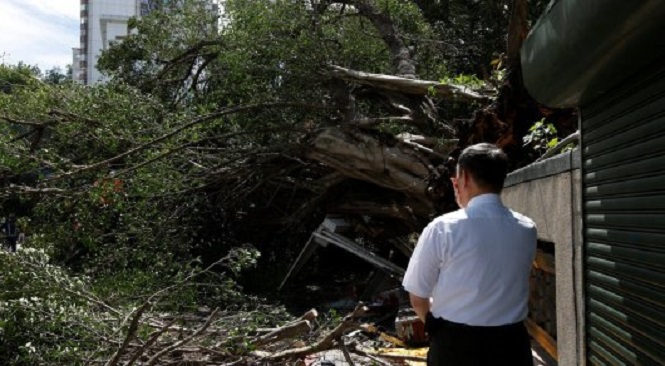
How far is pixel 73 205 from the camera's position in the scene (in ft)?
29.9

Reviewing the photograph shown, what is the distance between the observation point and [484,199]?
95.5 inches

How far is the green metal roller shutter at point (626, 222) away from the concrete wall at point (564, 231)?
4.1 inches

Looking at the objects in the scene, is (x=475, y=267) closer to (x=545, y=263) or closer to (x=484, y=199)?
(x=484, y=199)

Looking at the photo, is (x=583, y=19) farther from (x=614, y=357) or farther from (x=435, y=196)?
(x=435, y=196)

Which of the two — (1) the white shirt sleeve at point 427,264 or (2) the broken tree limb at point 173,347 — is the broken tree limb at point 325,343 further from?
(1) the white shirt sleeve at point 427,264

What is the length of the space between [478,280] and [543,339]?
2690 mm

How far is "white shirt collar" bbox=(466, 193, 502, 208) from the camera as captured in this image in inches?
95.3

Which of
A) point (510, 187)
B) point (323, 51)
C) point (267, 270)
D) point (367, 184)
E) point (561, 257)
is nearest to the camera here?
point (561, 257)

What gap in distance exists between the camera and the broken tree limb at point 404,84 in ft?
28.1

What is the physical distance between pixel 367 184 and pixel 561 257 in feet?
25.6

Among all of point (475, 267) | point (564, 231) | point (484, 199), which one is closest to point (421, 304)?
point (475, 267)

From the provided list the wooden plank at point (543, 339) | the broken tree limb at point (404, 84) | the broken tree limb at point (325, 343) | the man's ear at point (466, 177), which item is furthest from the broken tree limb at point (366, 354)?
the broken tree limb at point (404, 84)

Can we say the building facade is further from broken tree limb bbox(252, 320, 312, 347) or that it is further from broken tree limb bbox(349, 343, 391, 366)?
broken tree limb bbox(252, 320, 312, 347)

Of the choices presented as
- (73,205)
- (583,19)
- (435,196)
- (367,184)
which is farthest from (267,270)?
(583,19)
